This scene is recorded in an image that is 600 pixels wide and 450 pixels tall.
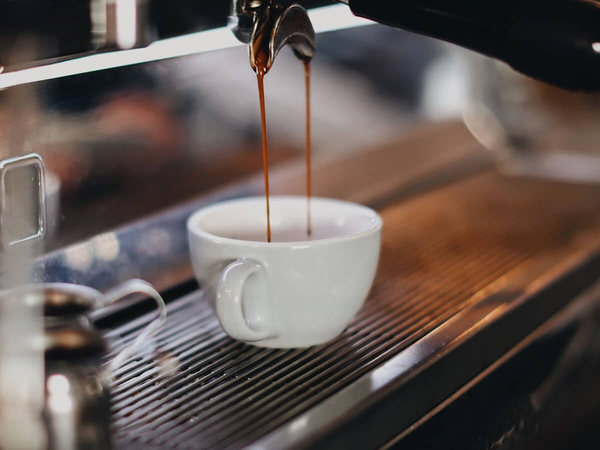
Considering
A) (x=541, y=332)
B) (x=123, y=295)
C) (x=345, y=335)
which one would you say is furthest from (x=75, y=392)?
(x=541, y=332)

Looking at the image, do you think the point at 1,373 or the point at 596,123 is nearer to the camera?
the point at 1,373

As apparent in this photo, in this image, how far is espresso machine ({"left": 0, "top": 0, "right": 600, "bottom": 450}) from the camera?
323 mm

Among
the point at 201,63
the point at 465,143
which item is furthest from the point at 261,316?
the point at 465,143

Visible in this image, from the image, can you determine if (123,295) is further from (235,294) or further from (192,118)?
(192,118)

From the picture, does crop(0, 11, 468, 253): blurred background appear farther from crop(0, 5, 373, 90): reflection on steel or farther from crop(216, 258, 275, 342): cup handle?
crop(216, 258, 275, 342): cup handle

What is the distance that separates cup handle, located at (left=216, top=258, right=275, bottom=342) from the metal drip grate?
28mm

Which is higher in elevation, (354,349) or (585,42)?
(585,42)

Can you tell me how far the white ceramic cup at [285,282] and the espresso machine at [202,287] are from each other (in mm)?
20

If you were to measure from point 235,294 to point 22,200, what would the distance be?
138mm

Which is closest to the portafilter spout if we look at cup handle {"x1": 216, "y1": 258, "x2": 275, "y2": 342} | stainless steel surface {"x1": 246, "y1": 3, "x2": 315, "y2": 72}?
stainless steel surface {"x1": 246, "y1": 3, "x2": 315, "y2": 72}

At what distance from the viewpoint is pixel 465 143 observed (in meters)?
0.87

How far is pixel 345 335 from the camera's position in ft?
1.41

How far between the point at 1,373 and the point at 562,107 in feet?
4.45

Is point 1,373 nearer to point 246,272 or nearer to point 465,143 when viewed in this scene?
point 246,272
